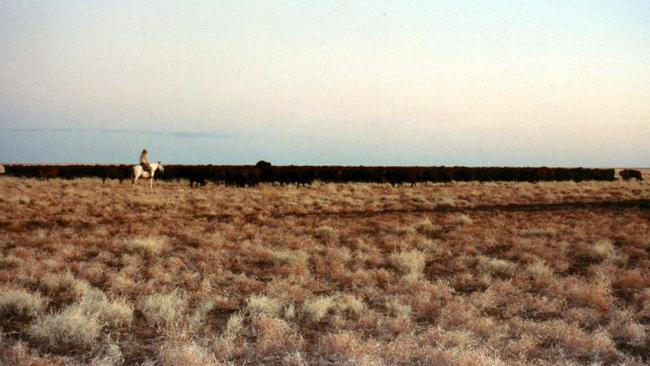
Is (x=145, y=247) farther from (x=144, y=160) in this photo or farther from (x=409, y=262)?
(x=144, y=160)

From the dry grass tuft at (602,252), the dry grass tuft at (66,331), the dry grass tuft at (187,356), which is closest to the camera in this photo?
the dry grass tuft at (187,356)

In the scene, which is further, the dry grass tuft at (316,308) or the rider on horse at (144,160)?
the rider on horse at (144,160)

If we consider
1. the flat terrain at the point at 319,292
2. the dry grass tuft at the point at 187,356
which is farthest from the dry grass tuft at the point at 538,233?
the dry grass tuft at the point at 187,356

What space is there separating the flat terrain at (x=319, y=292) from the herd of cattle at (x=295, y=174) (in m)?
20.2

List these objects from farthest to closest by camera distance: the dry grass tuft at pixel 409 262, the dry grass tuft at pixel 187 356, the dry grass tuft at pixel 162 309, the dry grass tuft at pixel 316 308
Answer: the dry grass tuft at pixel 409 262 → the dry grass tuft at pixel 316 308 → the dry grass tuft at pixel 162 309 → the dry grass tuft at pixel 187 356

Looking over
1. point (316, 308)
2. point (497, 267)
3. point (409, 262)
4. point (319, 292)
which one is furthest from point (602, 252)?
point (316, 308)

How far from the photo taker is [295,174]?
132ft

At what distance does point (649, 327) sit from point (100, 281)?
26.8 feet

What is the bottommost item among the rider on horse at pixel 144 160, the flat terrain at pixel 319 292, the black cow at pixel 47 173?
the flat terrain at pixel 319 292

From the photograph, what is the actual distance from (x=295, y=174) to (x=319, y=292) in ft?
104

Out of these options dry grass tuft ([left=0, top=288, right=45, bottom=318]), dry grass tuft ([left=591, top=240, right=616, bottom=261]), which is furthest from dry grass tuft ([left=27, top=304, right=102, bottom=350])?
dry grass tuft ([left=591, top=240, right=616, bottom=261])

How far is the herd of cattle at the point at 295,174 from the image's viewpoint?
125 feet

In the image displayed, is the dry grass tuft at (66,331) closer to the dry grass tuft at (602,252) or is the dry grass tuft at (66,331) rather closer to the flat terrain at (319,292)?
the flat terrain at (319,292)

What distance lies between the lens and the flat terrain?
5961mm
